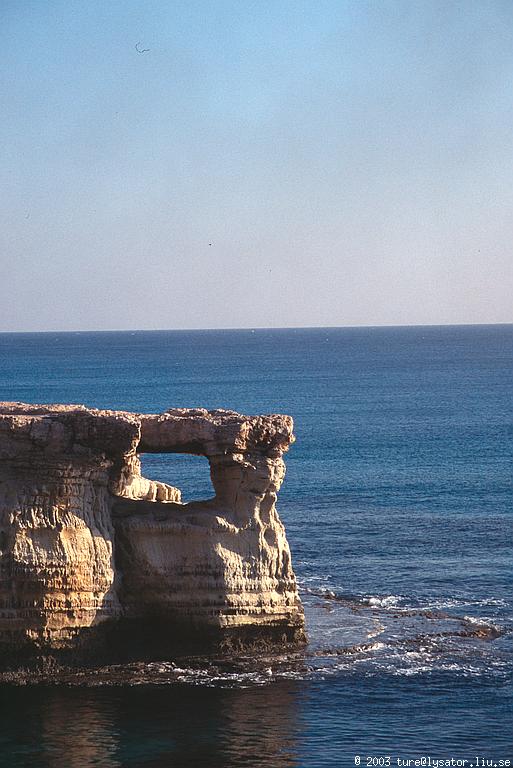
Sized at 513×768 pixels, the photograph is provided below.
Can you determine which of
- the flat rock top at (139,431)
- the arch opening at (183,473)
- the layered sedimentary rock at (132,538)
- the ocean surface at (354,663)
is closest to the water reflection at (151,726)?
the ocean surface at (354,663)

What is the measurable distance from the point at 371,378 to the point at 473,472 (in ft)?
302

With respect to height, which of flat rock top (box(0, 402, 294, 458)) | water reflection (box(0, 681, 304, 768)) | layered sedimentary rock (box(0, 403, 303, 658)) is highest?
flat rock top (box(0, 402, 294, 458))

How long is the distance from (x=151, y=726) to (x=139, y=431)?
7934 millimetres

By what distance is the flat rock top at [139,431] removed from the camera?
3353 centimetres

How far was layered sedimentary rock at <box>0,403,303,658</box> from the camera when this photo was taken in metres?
33.5

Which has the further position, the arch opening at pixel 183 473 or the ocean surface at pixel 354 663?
the arch opening at pixel 183 473

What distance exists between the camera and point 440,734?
30656 mm

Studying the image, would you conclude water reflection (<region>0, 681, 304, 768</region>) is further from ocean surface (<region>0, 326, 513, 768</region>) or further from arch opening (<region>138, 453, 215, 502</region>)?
arch opening (<region>138, 453, 215, 502</region>)

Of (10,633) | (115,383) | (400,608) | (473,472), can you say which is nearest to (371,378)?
(115,383)

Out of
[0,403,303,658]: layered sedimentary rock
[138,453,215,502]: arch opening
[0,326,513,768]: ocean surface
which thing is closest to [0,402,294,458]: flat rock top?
[0,403,303,658]: layered sedimentary rock

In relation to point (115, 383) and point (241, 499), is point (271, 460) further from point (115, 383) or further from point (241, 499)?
point (115, 383)

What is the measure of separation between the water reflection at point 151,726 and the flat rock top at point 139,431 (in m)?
6.44

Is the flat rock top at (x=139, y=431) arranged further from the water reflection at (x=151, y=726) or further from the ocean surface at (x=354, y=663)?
the water reflection at (x=151, y=726)

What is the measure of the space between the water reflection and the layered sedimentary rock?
237 centimetres
